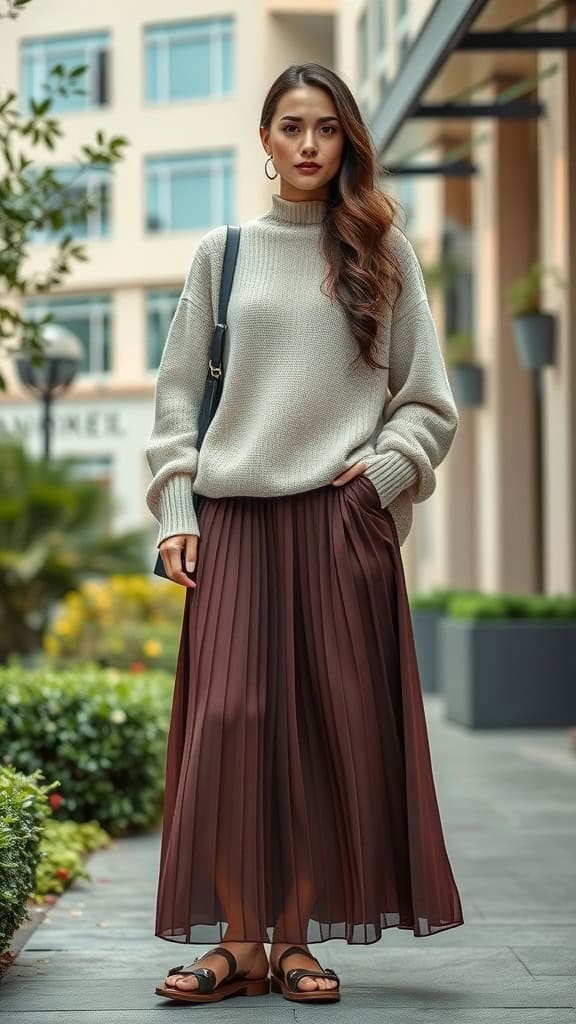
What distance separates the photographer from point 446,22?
736 centimetres

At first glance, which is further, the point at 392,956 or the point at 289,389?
the point at 392,956

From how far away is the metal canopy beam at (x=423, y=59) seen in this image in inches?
278

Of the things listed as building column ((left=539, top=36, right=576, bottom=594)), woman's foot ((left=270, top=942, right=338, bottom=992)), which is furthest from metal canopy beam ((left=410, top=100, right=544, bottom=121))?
woman's foot ((left=270, top=942, right=338, bottom=992))

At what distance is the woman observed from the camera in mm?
3541

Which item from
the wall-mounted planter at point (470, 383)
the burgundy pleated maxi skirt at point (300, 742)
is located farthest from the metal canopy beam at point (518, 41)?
the wall-mounted planter at point (470, 383)

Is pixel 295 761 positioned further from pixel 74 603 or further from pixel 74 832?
pixel 74 603

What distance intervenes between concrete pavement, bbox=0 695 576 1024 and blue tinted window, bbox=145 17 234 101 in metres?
29.0

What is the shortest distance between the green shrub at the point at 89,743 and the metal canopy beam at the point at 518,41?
3.66 meters

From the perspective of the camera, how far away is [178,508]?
3711mm

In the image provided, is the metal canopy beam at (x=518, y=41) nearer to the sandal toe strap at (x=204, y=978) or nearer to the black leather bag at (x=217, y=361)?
the black leather bag at (x=217, y=361)

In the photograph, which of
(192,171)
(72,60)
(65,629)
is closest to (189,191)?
(192,171)

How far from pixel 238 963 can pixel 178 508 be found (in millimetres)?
1048

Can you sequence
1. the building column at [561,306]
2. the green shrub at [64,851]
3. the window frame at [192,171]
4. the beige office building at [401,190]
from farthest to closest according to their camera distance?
the window frame at [192,171] < the beige office building at [401,190] < the building column at [561,306] < the green shrub at [64,851]

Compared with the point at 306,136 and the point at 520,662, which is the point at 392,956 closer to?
the point at 306,136
